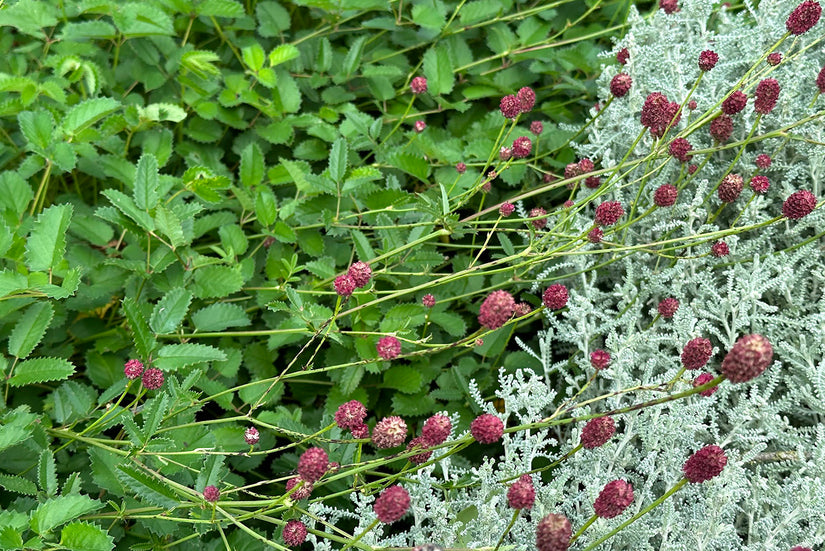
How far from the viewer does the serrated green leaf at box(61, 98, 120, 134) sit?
185cm

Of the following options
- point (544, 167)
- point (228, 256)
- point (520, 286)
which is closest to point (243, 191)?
point (228, 256)

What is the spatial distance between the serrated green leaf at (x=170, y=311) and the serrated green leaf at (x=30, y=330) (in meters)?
0.23

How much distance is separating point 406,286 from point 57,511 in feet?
3.31

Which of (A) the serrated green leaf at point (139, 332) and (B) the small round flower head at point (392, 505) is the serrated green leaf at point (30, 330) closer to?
(A) the serrated green leaf at point (139, 332)

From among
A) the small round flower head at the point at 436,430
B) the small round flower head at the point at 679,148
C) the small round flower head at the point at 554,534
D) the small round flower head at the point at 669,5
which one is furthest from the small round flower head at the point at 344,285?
the small round flower head at the point at 669,5

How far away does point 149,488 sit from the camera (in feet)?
4.35

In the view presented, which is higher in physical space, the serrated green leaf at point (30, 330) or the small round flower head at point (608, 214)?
the small round flower head at point (608, 214)

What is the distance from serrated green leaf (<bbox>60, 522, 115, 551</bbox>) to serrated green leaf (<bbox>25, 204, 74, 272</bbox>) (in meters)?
0.55

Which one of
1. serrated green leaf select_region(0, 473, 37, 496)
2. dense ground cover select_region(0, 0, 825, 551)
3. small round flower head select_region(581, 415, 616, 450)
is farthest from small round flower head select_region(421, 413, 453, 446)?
serrated green leaf select_region(0, 473, 37, 496)

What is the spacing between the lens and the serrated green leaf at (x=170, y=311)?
1609 mm

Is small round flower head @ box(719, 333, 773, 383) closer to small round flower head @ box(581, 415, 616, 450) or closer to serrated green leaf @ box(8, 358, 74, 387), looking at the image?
small round flower head @ box(581, 415, 616, 450)

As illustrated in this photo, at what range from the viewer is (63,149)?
1.81 metres

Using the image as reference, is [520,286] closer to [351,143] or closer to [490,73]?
[351,143]

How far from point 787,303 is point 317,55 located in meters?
1.56
